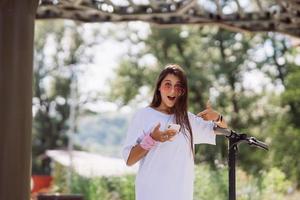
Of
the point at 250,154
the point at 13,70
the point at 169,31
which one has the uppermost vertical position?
the point at 169,31

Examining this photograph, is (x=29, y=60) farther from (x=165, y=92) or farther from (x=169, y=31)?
(x=169, y=31)

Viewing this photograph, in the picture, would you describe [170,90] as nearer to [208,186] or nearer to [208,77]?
[208,186]

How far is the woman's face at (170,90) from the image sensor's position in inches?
126

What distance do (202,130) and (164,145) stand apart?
14.2 inches

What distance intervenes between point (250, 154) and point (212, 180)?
15.1m

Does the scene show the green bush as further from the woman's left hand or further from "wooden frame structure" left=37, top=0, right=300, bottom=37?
the woman's left hand

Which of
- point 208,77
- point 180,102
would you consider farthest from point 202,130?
point 208,77

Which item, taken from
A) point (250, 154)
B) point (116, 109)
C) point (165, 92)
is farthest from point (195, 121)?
point (116, 109)

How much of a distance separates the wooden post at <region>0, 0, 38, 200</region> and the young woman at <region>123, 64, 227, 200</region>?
60.3 inches

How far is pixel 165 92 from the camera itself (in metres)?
3.22

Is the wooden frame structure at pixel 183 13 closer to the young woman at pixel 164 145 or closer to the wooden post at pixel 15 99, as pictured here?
the wooden post at pixel 15 99

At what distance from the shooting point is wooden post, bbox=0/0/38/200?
4.45m

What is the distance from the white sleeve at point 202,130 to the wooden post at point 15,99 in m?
1.61

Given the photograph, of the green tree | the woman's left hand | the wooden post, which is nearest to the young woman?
the woman's left hand
